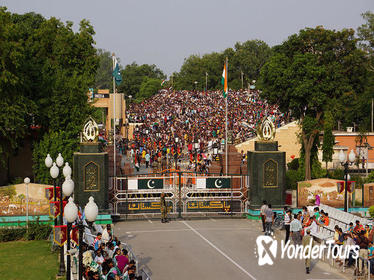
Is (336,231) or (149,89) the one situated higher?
(149,89)

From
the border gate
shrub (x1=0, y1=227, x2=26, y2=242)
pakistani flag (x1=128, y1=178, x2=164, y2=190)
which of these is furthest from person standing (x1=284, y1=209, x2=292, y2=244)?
shrub (x1=0, y1=227, x2=26, y2=242)

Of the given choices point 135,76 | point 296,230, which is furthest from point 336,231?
point 135,76

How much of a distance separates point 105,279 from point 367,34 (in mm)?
52407

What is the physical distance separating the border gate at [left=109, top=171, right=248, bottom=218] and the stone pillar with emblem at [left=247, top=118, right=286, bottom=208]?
0.74 metres

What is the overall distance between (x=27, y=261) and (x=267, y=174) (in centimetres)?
1128

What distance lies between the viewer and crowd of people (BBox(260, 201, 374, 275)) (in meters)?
16.0

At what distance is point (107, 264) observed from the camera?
13.8 meters

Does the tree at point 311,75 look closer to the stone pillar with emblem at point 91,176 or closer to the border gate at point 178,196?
the border gate at point 178,196

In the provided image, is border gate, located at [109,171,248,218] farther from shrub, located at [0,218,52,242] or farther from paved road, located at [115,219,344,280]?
shrub, located at [0,218,52,242]

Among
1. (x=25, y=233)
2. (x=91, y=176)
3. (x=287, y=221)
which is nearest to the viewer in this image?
(x=287, y=221)

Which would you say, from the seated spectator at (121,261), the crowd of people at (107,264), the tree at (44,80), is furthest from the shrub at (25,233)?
the tree at (44,80)

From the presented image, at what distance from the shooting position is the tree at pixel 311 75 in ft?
123

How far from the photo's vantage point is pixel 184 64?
139 metres

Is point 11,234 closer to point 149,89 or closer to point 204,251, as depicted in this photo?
point 204,251
